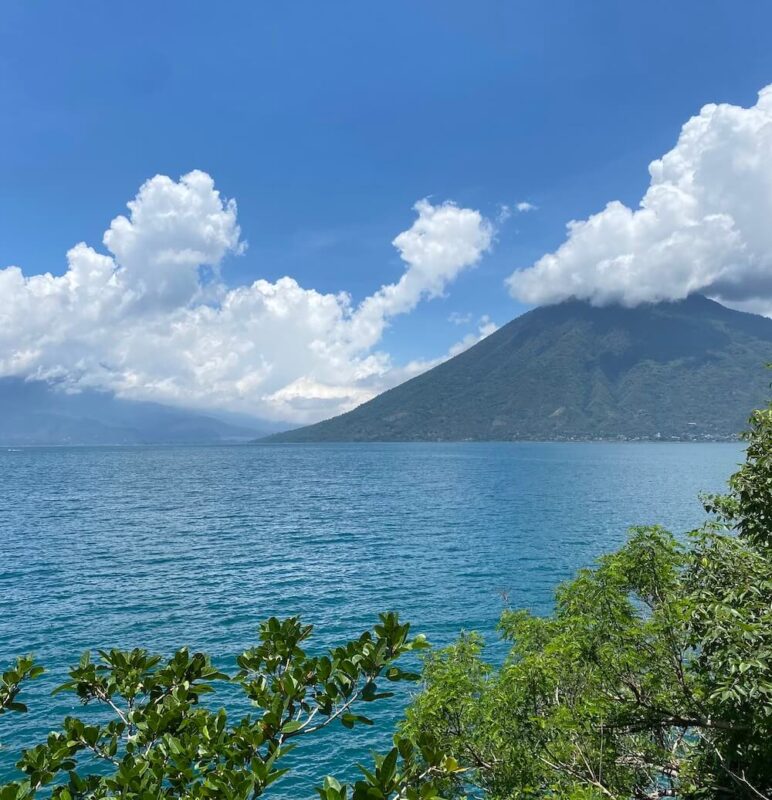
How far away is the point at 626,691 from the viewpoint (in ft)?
55.2

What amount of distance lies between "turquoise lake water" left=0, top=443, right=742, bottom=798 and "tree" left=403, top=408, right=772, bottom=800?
11001mm

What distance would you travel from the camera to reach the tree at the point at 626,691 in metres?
12.8

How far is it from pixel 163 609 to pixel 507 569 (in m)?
35.4

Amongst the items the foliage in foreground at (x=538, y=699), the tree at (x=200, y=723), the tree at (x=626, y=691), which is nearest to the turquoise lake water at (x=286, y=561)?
the tree at (x=626, y=691)

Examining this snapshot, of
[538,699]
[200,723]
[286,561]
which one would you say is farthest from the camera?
[286,561]

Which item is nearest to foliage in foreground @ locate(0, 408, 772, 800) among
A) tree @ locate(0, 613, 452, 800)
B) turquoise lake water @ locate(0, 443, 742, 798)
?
tree @ locate(0, 613, 452, 800)

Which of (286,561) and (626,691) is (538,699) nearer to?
(626,691)

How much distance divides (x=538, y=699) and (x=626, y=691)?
9.41ft

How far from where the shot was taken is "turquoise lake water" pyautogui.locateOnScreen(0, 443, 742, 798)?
36.5 meters

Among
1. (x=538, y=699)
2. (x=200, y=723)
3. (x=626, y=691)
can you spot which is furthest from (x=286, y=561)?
(x=200, y=723)

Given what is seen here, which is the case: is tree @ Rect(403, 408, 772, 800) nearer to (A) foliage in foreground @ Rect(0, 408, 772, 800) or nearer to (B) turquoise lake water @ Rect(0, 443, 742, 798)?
(A) foliage in foreground @ Rect(0, 408, 772, 800)

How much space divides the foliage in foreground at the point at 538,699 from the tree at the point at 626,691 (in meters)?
0.06

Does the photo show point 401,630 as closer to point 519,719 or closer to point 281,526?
point 519,719

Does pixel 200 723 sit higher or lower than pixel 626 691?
higher
